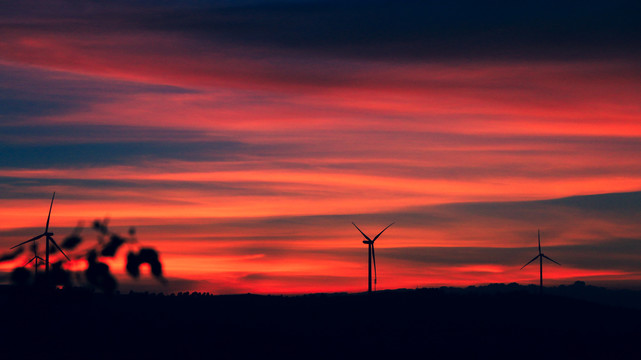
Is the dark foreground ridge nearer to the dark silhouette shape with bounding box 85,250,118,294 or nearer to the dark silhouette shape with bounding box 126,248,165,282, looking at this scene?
the dark silhouette shape with bounding box 85,250,118,294

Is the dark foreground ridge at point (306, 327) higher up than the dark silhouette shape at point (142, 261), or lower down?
lower down

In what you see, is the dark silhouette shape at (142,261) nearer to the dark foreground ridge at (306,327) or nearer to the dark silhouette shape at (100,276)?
the dark silhouette shape at (100,276)

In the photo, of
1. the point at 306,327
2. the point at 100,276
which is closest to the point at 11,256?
the point at 100,276

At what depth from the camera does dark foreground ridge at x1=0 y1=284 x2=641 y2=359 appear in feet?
355

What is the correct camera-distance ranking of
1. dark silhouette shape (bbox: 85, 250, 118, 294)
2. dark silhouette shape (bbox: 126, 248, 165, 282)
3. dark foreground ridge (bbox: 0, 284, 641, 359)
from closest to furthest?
dark silhouette shape (bbox: 126, 248, 165, 282), dark silhouette shape (bbox: 85, 250, 118, 294), dark foreground ridge (bbox: 0, 284, 641, 359)

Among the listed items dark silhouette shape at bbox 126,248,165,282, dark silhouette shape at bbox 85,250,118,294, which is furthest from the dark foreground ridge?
dark silhouette shape at bbox 126,248,165,282

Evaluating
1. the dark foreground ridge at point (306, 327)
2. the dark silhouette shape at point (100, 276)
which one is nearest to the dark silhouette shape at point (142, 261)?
the dark silhouette shape at point (100, 276)

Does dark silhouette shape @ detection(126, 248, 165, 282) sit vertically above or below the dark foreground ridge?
above

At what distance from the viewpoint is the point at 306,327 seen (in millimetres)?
134250

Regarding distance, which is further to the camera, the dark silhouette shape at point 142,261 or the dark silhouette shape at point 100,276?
the dark silhouette shape at point 100,276

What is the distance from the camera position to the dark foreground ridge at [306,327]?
108062mm

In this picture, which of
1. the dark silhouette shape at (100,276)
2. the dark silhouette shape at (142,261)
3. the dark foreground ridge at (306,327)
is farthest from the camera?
the dark foreground ridge at (306,327)

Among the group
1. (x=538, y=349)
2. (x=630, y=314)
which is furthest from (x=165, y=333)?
(x=630, y=314)

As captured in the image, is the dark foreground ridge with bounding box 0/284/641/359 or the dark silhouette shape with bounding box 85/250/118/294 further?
the dark foreground ridge with bounding box 0/284/641/359
